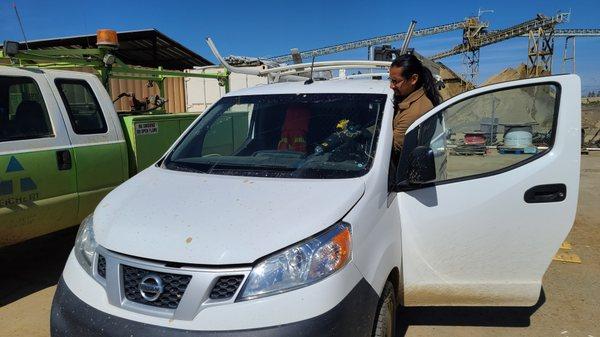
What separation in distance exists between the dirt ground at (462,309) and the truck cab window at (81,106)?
1.46m

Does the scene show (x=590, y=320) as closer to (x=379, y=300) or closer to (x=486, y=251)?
(x=486, y=251)

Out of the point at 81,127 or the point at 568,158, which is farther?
the point at 81,127

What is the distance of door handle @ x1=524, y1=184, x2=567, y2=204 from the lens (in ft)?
8.75

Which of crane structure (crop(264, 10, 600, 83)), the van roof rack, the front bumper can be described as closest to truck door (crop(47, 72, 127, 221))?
the van roof rack

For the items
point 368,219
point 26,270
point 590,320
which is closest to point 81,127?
point 26,270

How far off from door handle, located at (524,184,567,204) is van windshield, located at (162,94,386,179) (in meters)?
0.95

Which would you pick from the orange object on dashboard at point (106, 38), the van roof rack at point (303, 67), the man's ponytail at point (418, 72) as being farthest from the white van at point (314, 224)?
the orange object on dashboard at point (106, 38)

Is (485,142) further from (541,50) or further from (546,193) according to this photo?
(541,50)

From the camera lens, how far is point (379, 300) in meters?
2.33

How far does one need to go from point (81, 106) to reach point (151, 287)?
3.16 m

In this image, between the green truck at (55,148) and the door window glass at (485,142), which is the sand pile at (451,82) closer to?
the door window glass at (485,142)

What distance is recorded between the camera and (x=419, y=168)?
2.63m

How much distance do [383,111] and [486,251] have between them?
1.08m

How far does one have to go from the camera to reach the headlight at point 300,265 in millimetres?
1921
